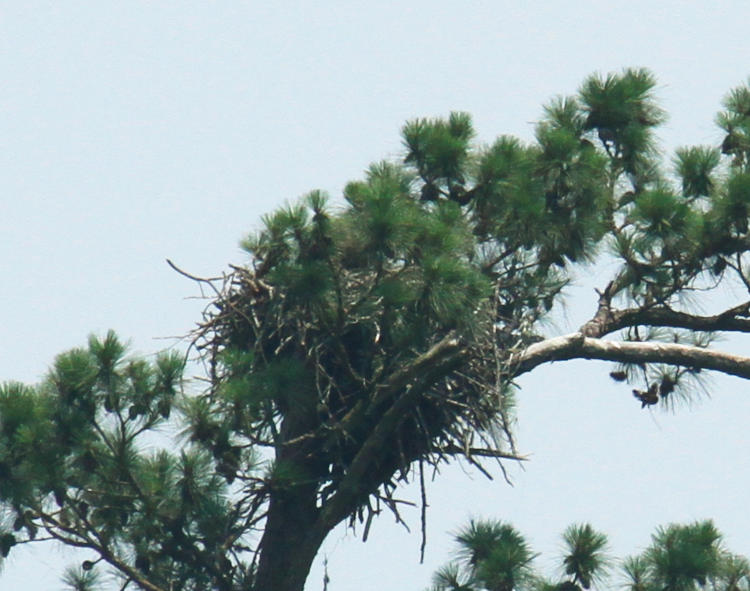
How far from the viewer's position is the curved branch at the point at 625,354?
33.6 ft

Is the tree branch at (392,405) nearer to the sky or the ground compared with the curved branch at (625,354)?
nearer to the ground

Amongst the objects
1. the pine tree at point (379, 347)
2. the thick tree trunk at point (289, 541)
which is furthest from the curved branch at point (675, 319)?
the thick tree trunk at point (289, 541)

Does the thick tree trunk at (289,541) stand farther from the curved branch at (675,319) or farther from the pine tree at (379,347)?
the curved branch at (675,319)

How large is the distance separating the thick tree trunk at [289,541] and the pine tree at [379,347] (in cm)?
1

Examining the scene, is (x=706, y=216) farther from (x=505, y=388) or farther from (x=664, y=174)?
(x=505, y=388)

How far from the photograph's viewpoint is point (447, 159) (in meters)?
10.3

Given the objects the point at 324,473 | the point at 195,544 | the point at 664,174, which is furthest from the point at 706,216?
A: the point at 195,544

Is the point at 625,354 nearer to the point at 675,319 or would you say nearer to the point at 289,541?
the point at 675,319

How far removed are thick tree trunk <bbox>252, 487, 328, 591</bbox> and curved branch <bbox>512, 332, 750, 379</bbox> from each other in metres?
1.23

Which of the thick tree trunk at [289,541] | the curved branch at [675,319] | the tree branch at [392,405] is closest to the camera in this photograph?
the tree branch at [392,405]

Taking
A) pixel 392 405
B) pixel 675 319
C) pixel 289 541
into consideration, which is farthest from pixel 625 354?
pixel 289 541

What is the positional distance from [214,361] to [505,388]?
1.47m

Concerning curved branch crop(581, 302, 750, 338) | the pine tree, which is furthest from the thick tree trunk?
curved branch crop(581, 302, 750, 338)

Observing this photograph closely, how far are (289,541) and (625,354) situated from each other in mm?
1984
